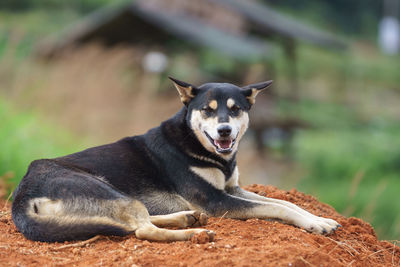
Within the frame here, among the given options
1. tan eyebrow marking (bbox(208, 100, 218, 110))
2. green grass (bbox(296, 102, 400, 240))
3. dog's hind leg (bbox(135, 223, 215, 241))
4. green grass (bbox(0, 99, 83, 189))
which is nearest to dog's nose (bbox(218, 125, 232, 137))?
tan eyebrow marking (bbox(208, 100, 218, 110))

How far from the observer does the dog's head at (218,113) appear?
4480 mm

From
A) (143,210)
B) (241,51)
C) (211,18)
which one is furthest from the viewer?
(211,18)

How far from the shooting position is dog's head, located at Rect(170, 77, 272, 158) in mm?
4480

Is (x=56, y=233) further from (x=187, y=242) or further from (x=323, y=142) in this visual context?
(x=323, y=142)

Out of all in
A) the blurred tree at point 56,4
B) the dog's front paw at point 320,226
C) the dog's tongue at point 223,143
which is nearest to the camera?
the dog's front paw at point 320,226

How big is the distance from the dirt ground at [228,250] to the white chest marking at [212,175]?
1.07 ft

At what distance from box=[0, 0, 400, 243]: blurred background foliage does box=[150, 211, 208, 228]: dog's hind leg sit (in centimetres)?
217

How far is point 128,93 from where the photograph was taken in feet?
31.6

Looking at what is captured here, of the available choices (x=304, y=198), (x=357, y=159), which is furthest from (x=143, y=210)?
(x=357, y=159)

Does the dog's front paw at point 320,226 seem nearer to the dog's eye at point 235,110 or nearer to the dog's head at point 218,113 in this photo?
the dog's head at point 218,113

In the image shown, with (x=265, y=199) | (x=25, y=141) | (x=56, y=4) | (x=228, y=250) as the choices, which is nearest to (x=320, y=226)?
(x=265, y=199)

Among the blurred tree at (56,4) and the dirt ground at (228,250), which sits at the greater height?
the blurred tree at (56,4)

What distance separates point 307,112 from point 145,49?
360 inches

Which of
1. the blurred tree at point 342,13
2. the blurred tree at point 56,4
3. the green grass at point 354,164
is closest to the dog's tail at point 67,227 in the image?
the green grass at point 354,164
